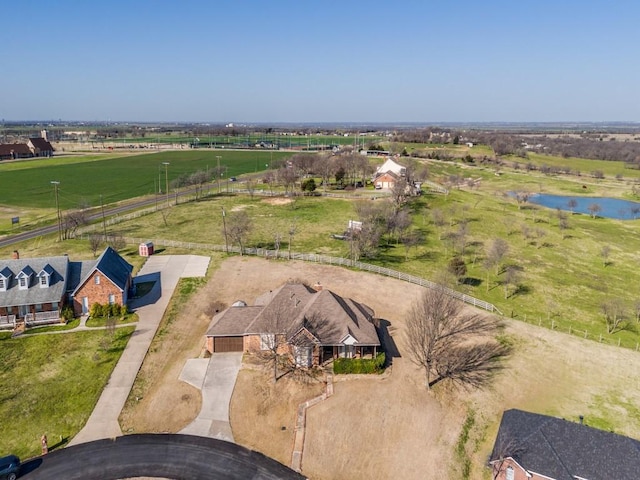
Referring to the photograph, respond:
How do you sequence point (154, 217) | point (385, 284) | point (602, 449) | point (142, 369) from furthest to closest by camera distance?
point (154, 217), point (385, 284), point (142, 369), point (602, 449)

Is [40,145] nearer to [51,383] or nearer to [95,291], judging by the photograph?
[95,291]

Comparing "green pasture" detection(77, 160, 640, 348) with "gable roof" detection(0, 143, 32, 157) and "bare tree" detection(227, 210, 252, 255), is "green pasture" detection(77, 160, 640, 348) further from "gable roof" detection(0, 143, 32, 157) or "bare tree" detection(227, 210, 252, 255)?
"gable roof" detection(0, 143, 32, 157)

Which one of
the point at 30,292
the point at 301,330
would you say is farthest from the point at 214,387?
the point at 30,292

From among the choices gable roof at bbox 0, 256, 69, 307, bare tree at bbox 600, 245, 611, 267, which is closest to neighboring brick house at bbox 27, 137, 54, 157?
gable roof at bbox 0, 256, 69, 307

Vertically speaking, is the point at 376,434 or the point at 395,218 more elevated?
the point at 395,218

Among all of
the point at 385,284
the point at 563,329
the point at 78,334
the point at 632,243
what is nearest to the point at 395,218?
the point at 385,284

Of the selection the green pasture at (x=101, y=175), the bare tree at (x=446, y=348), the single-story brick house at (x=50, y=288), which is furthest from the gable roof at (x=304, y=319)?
the green pasture at (x=101, y=175)

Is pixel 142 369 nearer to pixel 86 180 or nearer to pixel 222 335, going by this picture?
pixel 222 335
